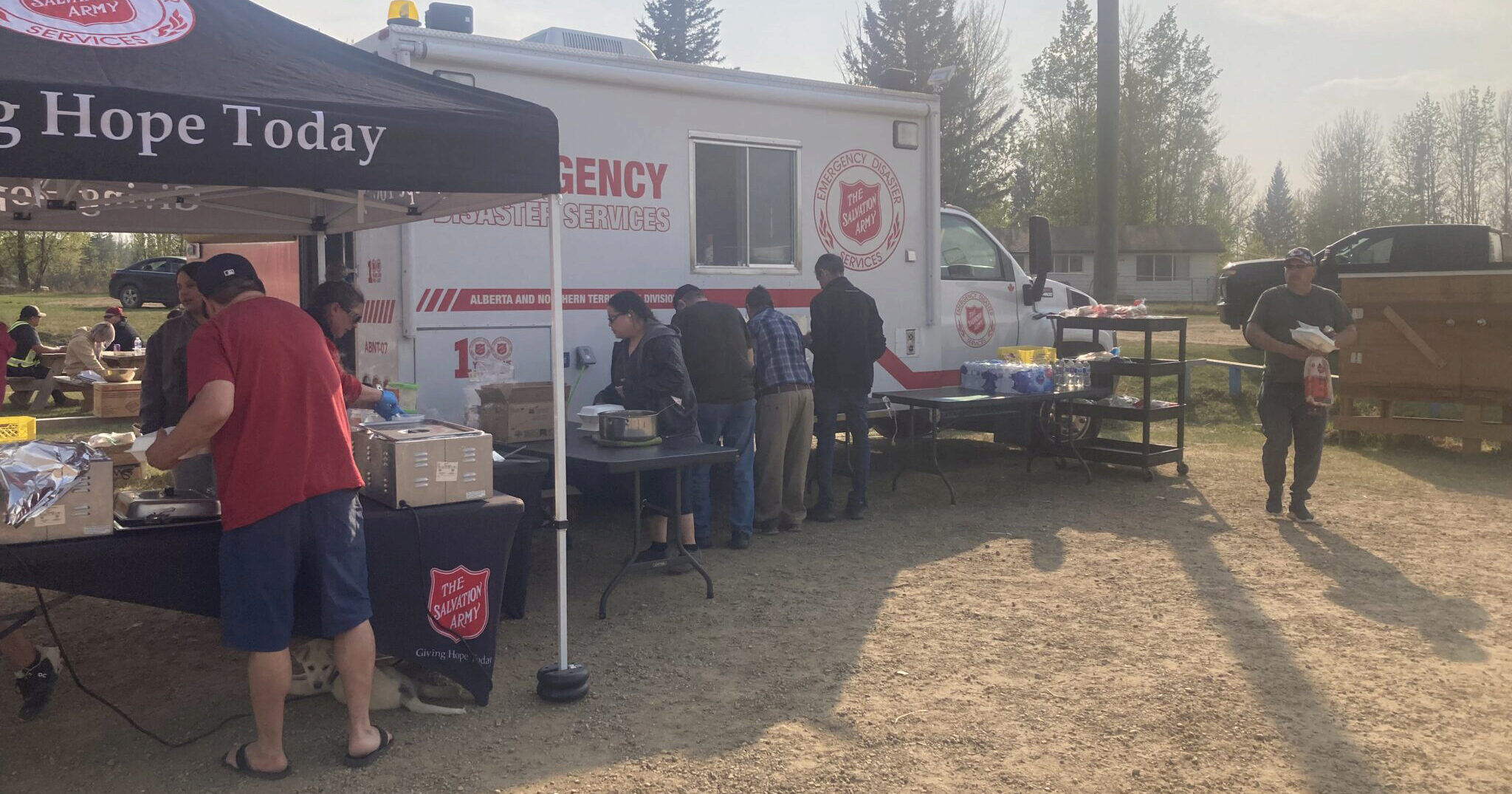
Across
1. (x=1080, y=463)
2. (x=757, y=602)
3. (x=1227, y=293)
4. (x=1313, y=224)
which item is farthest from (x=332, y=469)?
(x=1313, y=224)

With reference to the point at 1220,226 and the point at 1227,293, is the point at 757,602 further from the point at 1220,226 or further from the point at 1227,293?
the point at 1220,226

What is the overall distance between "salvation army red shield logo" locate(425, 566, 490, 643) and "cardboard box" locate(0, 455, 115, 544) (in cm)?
105

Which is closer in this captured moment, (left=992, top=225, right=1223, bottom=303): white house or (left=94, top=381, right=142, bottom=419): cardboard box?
(left=94, top=381, right=142, bottom=419): cardboard box

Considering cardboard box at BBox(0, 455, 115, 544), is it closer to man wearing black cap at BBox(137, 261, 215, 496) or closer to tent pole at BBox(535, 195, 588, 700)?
man wearing black cap at BBox(137, 261, 215, 496)

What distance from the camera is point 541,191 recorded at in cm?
419

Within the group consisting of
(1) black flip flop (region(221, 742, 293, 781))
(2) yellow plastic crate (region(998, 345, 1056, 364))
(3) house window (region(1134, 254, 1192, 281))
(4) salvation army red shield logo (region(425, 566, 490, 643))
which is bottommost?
(1) black flip flop (region(221, 742, 293, 781))

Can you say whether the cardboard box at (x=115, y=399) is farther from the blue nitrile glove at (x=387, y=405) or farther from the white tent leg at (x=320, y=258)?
the blue nitrile glove at (x=387, y=405)

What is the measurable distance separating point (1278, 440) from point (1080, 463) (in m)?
1.94

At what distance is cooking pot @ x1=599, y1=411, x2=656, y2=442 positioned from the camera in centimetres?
552

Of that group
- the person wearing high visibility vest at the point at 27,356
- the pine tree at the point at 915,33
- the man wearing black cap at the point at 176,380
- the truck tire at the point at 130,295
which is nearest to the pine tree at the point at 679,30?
the pine tree at the point at 915,33

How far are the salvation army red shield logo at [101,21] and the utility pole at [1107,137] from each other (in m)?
11.5

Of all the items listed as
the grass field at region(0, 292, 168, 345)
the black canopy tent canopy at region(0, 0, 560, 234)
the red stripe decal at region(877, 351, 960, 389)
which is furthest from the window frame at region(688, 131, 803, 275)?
the grass field at region(0, 292, 168, 345)

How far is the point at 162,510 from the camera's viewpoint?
12.3ft

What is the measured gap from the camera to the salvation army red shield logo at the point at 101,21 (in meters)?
3.48
